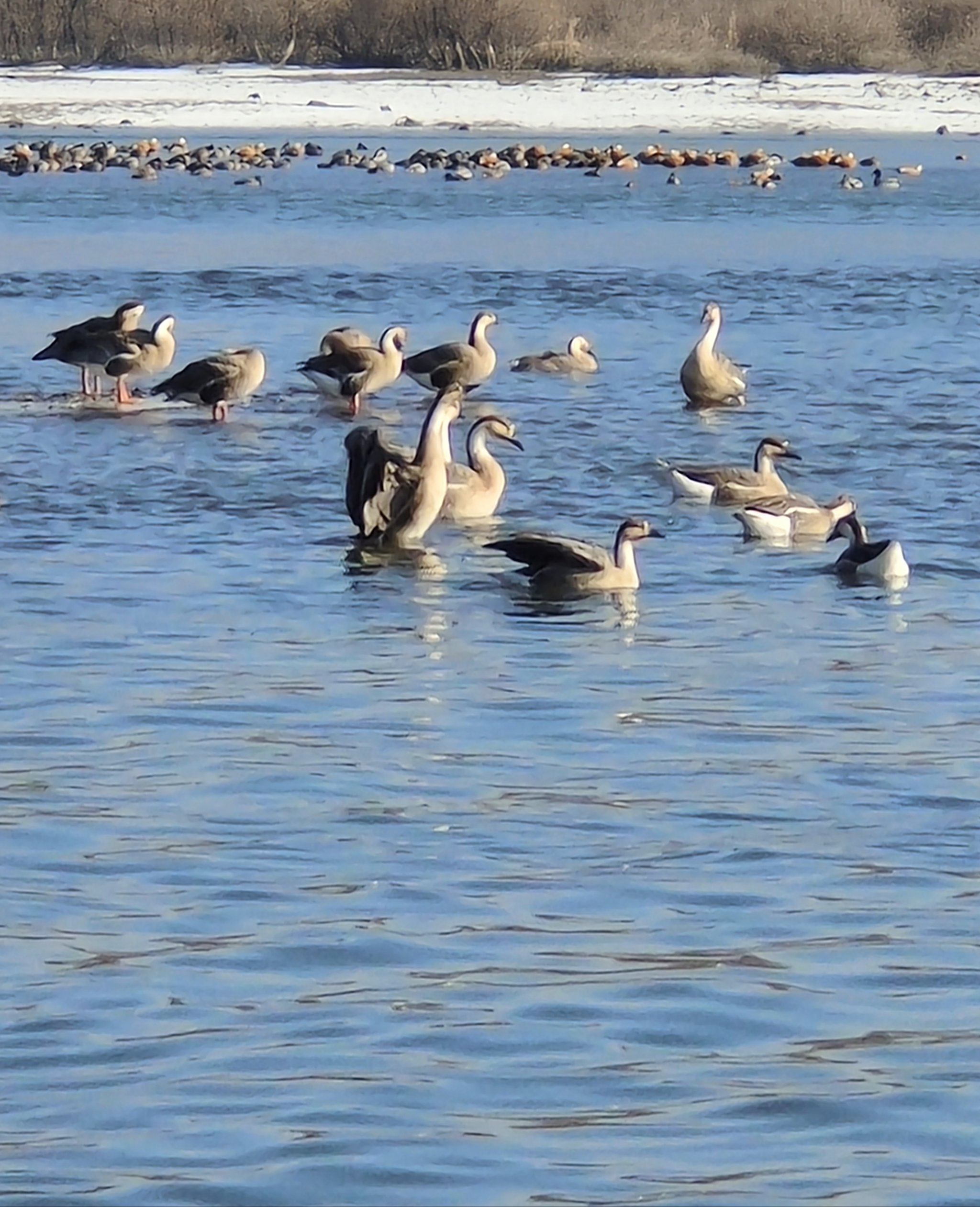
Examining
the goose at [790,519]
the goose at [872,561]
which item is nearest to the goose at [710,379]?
the goose at [790,519]

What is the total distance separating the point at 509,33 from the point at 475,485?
4422cm

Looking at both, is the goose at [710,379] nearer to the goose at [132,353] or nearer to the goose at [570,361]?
the goose at [570,361]

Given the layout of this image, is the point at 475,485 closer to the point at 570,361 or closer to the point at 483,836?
the point at 570,361

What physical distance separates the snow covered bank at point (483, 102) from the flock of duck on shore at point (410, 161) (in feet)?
18.7

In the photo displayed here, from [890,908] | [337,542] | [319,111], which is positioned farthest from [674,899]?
[319,111]

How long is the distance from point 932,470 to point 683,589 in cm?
354

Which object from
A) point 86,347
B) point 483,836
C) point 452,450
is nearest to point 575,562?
point 483,836

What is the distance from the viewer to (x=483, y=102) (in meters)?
52.4

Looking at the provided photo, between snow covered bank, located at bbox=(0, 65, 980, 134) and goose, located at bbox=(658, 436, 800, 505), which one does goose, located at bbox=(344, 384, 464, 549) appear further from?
snow covered bank, located at bbox=(0, 65, 980, 134)

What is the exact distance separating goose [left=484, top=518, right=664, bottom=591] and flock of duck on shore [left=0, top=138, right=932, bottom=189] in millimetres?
28282

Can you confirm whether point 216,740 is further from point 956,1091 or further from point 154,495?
point 154,495

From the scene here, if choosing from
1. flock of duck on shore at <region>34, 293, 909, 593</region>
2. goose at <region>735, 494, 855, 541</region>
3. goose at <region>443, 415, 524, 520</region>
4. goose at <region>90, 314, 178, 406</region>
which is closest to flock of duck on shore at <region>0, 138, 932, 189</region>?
flock of duck on shore at <region>34, 293, 909, 593</region>

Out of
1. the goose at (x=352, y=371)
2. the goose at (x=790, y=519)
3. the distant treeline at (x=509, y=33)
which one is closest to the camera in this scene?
the goose at (x=790, y=519)

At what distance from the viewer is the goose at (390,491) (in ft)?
39.8
